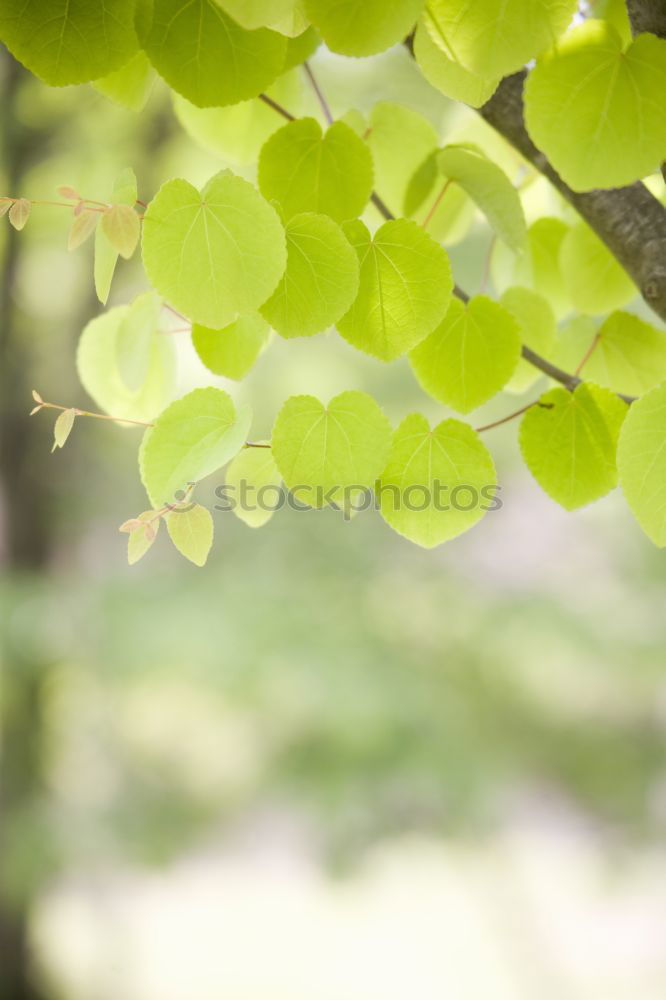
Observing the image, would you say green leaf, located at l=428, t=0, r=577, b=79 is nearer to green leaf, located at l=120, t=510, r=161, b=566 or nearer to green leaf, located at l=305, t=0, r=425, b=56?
green leaf, located at l=305, t=0, r=425, b=56

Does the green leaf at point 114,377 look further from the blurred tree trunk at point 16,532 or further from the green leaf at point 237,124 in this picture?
the blurred tree trunk at point 16,532

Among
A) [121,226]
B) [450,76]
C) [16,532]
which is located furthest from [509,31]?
[16,532]

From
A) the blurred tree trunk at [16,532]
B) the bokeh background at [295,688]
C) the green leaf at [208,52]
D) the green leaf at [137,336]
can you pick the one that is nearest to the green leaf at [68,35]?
the green leaf at [208,52]

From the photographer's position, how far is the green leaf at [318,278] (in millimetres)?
295

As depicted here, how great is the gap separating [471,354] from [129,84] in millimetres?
185

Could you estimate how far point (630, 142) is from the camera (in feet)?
0.90

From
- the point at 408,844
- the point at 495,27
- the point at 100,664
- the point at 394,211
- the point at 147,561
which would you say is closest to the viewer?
the point at 495,27

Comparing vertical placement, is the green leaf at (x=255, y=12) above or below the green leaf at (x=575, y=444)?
above

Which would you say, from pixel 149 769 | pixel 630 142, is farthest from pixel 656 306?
pixel 149 769

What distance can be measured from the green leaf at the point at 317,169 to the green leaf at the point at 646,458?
0.15m

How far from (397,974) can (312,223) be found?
331 centimetres

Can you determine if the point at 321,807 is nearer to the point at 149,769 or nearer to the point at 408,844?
the point at 408,844

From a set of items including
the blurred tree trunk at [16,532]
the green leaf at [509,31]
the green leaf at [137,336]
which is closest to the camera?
the green leaf at [509,31]

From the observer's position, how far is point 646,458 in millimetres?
293
